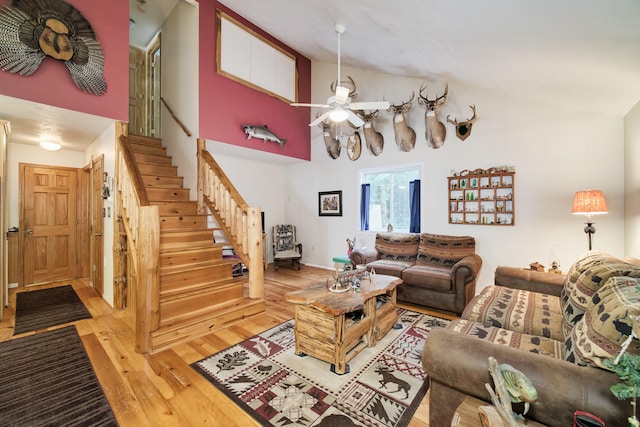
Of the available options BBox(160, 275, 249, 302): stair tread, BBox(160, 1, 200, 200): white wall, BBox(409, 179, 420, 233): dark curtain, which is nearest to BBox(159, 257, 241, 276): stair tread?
BBox(160, 275, 249, 302): stair tread

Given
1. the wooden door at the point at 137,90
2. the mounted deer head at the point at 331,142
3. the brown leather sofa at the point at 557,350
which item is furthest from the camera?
the wooden door at the point at 137,90

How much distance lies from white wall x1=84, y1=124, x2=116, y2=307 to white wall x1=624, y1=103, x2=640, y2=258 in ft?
19.7

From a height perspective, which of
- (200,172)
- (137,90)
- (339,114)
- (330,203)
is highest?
(137,90)

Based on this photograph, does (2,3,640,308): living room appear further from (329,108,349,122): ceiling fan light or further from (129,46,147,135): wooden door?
(329,108,349,122): ceiling fan light

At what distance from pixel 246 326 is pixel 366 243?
2967mm

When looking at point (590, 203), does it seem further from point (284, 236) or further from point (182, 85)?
point (182, 85)

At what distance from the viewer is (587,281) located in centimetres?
180

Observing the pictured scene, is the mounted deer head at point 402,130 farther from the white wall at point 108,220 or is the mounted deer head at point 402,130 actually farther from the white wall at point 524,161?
the white wall at point 108,220

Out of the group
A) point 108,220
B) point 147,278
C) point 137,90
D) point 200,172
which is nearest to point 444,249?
point 147,278

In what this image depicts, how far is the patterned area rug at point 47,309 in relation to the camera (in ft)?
10.2

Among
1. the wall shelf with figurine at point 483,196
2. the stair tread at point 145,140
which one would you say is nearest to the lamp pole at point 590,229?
the wall shelf with figurine at point 483,196

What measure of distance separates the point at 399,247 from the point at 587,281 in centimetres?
261

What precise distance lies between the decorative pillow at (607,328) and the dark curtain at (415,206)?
3265 mm

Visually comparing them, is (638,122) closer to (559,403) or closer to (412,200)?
(412,200)
